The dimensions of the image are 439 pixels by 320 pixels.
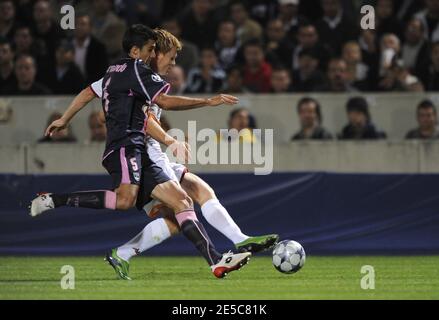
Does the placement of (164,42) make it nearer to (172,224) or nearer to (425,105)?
(172,224)

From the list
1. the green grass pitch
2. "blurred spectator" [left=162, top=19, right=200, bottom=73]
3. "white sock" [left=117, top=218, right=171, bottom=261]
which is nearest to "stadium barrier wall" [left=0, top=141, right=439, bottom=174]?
the green grass pitch

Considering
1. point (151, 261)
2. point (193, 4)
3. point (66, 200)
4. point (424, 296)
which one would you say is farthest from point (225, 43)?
point (424, 296)

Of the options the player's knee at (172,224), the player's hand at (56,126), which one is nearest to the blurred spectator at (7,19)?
the player's hand at (56,126)

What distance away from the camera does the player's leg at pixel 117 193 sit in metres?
8.85

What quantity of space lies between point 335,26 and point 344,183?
346cm

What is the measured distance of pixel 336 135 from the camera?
45.7 feet

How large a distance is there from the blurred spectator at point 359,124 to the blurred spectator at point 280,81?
1029mm

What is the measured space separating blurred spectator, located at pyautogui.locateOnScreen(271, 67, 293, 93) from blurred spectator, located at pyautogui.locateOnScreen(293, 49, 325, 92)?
0.81 ft

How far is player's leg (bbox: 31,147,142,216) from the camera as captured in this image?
8852 mm

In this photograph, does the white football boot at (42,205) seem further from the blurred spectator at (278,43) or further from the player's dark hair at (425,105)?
the blurred spectator at (278,43)

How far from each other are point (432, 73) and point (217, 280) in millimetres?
6354

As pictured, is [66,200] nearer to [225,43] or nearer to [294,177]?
[294,177]

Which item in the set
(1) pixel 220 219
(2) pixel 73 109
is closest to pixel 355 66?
(1) pixel 220 219

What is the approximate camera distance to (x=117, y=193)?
29.2ft
